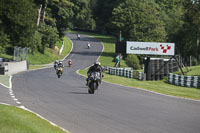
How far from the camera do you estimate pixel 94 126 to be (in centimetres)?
1034

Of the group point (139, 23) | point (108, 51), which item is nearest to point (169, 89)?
point (139, 23)

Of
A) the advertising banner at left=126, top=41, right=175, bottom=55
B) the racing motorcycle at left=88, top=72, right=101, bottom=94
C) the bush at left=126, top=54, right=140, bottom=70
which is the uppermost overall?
the advertising banner at left=126, top=41, right=175, bottom=55

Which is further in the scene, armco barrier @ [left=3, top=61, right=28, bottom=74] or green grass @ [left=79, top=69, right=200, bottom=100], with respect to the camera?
armco barrier @ [left=3, top=61, right=28, bottom=74]

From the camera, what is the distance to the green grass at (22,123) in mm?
8672

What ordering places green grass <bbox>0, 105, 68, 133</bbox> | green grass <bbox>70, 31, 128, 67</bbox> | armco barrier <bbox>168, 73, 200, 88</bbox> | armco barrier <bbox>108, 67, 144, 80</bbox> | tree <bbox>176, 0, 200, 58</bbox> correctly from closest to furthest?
green grass <bbox>0, 105, 68, 133</bbox> < armco barrier <bbox>168, 73, 200, 88</bbox> < armco barrier <bbox>108, 67, 144, 80</bbox> < tree <bbox>176, 0, 200, 58</bbox> < green grass <bbox>70, 31, 128, 67</bbox>

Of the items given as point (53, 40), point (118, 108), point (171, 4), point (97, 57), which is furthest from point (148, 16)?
point (118, 108)

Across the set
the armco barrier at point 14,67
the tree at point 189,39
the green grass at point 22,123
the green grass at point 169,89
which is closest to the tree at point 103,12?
the tree at point 189,39

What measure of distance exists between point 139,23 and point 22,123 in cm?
7412

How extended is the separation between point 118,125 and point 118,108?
369cm

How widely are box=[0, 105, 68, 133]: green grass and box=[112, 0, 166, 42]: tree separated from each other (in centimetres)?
6878

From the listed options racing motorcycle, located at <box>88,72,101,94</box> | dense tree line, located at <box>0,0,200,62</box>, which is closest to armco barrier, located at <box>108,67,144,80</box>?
dense tree line, located at <box>0,0,200,62</box>

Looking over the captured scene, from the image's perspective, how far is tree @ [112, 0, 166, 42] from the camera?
Result: 80562 millimetres

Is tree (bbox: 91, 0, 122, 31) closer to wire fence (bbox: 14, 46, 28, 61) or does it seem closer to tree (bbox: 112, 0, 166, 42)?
tree (bbox: 112, 0, 166, 42)

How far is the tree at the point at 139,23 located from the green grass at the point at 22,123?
226ft
